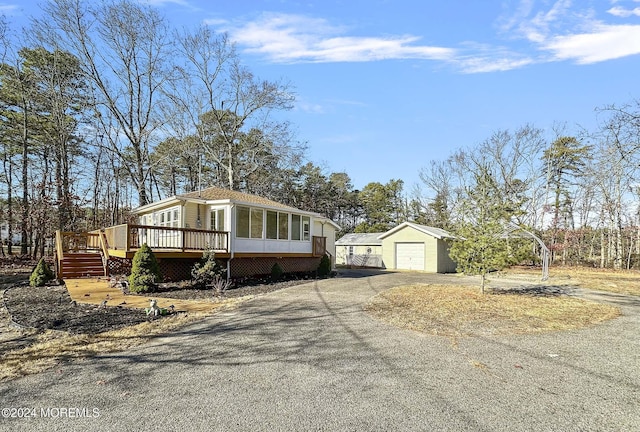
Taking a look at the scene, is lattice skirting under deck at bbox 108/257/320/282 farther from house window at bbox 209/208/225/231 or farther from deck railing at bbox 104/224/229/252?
house window at bbox 209/208/225/231

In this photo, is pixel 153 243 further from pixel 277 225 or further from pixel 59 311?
pixel 59 311

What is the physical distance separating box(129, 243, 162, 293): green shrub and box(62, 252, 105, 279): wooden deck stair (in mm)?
4052

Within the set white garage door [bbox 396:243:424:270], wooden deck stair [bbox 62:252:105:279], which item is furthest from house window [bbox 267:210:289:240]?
white garage door [bbox 396:243:424:270]

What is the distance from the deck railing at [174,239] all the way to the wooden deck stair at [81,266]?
76 centimetres

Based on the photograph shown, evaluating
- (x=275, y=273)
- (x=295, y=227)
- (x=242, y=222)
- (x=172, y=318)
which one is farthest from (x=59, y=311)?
(x=295, y=227)

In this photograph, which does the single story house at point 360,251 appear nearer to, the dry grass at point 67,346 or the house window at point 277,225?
the house window at point 277,225

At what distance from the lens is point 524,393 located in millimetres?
3525

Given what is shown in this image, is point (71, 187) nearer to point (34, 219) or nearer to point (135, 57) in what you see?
→ point (34, 219)

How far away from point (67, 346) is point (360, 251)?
23322 mm

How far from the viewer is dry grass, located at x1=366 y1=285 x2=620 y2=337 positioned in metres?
6.29

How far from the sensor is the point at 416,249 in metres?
23.6

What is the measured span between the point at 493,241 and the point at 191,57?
2194 centimetres

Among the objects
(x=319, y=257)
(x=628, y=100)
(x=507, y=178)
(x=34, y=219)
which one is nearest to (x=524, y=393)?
(x=628, y=100)

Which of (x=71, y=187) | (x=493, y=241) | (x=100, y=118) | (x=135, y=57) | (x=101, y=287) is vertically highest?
(x=135, y=57)
